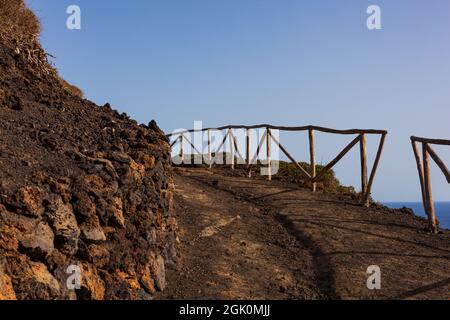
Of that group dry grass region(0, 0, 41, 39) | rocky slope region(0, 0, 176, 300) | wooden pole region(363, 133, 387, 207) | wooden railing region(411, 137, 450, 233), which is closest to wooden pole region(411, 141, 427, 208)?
wooden railing region(411, 137, 450, 233)

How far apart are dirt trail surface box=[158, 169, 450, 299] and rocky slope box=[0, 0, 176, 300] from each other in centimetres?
88

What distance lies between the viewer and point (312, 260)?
393 inches

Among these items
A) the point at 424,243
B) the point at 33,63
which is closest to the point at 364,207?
the point at 424,243

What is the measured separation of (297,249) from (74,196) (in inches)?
198

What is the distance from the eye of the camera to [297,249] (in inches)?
417

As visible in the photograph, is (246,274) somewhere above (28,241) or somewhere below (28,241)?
below

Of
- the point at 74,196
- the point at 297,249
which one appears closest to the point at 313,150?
the point at 297,249

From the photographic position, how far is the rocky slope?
243 inches

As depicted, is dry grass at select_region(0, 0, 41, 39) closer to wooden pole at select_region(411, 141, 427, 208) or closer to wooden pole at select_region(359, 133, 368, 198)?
wooden pole at select_region(359, 133, 368, 198)

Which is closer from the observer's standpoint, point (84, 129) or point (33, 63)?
point (84, 129)

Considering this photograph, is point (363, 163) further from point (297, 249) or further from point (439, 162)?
point (297, 249)

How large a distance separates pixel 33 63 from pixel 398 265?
8302mm

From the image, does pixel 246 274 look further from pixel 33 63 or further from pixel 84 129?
pixel 33 63

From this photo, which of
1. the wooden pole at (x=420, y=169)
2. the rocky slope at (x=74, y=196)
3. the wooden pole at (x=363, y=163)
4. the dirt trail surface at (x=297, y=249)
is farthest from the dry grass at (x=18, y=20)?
the wooden pole at (x=420, y=169)
